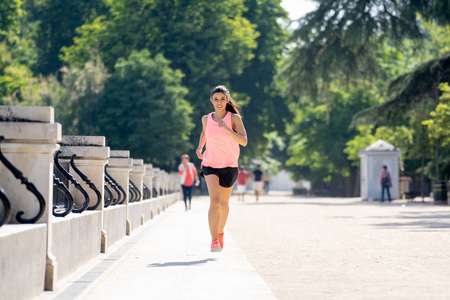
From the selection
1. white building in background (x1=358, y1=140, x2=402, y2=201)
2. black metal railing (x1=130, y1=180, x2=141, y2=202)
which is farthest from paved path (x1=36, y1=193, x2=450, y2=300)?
white building in background (x1=358, y1=140, x2=402, y2=201)

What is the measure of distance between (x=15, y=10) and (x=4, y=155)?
4404cm

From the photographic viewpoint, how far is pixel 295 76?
33.5 m

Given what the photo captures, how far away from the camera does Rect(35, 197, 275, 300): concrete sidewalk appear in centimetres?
643

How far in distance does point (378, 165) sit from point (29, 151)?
111 feet

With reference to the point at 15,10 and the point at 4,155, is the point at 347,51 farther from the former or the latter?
the point at 4,155

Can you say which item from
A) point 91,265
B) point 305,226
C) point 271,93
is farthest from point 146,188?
point 271,93

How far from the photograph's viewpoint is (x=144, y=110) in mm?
44281

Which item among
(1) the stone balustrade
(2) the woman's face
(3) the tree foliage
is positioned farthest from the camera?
(3) the tree foliage

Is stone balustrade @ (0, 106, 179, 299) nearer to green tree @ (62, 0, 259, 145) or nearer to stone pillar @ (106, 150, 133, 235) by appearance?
stone pillar @ (106, 150, 133, 235)

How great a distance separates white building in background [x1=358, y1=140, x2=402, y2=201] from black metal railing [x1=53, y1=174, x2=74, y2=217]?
31.2m

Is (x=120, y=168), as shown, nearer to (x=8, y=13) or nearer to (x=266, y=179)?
(x=8, y=13)

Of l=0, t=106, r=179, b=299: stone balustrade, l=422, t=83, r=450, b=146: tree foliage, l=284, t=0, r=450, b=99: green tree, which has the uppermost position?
l=284, t=0, r=450, b=99: green tree

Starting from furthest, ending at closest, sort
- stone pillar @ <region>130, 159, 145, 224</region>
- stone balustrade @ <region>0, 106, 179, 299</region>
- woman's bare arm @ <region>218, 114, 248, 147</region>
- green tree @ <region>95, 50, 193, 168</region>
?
green tree @ <region>95, 50, 193, 168</region>, stone pillar @ <region>130, 159, 145, 224</region>, woman's bare arm @ <region>218, 114, 248, 147</region>, stone balustrade @ <region>0, 106, 179, 299</region>

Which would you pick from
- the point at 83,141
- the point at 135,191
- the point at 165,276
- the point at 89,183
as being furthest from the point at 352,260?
the point at 135,191
